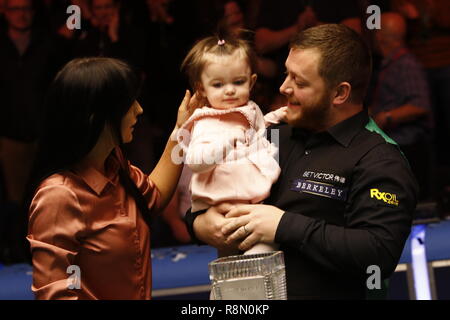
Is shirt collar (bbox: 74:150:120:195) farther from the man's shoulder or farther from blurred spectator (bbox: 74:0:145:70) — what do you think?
blurred spectator (bbox: 74:0:145:70)

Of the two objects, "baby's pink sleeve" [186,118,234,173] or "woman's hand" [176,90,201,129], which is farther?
"woman's hand" [176,90,201,129]

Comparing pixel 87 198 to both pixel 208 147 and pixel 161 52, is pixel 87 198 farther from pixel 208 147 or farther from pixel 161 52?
pixel 161 52

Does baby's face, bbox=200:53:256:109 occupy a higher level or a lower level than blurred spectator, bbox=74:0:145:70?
lower

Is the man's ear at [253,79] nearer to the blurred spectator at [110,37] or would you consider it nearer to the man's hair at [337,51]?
the man's hair at [337,51]

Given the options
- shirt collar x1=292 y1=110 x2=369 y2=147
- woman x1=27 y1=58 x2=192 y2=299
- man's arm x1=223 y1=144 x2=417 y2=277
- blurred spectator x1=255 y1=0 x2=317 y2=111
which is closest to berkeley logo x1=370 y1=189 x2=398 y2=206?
man's arm x1=223 y1=144 x2=417 y2=277

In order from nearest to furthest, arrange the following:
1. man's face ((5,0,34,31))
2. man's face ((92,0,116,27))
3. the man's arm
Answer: the man's arm < man's face ((92,0,116,27)) < man's face ((5,0,34,31))

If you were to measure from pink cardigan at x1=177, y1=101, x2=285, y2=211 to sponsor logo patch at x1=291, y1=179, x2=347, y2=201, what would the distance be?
11cm

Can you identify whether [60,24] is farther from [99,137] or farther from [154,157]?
[99,137]

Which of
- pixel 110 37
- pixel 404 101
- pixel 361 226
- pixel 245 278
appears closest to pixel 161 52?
pixel 110 37

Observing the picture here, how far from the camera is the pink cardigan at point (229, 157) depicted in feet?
9.78

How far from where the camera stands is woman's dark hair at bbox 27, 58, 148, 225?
2.77 m

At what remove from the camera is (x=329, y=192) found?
9.42 feet

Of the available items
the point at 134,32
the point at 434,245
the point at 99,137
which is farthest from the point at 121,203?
the point at 134,32
